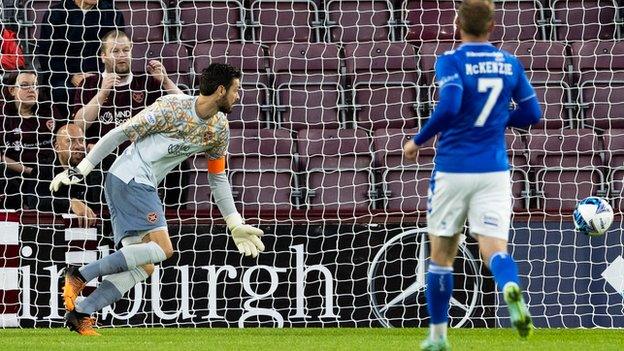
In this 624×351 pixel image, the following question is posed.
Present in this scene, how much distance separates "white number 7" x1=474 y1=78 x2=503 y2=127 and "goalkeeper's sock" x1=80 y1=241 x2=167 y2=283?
8.88 feet

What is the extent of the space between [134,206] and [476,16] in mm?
2906

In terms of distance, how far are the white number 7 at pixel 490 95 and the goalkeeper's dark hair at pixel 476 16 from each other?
0.23m

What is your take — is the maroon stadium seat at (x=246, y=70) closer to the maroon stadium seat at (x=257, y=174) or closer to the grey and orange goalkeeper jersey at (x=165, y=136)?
the maroon stadium seat at (x=257, y=174)

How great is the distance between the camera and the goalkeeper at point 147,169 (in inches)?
318

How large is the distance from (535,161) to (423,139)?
4.44 m

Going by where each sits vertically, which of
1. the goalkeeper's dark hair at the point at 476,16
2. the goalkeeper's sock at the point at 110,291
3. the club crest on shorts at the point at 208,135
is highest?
the goalkeeper's dark hair at the point at 476,16

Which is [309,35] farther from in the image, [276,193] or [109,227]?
[109,227]

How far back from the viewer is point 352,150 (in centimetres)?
1031

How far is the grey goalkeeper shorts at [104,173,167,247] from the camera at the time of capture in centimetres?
816

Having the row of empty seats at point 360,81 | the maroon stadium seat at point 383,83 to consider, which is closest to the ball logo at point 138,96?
the row of empty seats at point 360,81

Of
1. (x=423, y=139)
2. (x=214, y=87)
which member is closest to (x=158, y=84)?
(x=214, y=87)

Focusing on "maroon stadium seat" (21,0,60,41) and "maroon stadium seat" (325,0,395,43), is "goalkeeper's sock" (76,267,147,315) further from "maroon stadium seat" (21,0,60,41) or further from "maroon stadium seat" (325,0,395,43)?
"maroon stadium seat" (325,0,395,43)

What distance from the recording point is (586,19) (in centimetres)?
1179

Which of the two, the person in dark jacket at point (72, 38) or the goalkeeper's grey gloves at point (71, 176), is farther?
the person in dark jacket at point (72, 38)
